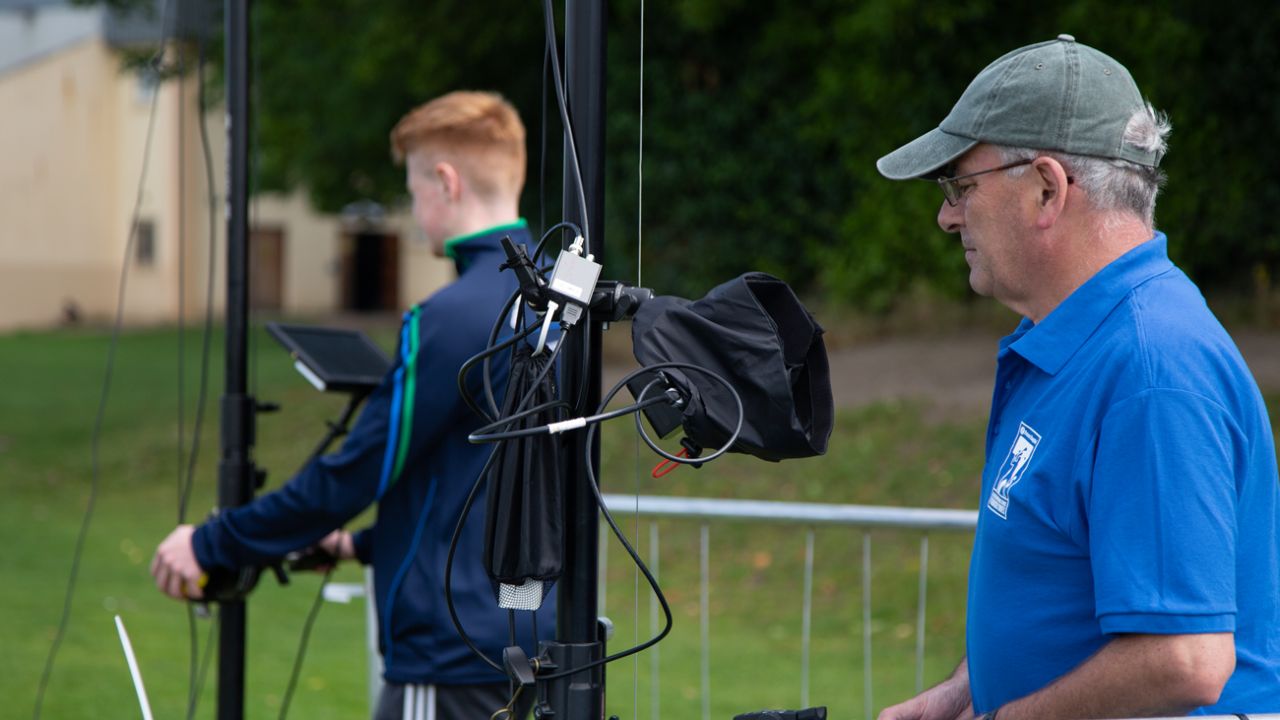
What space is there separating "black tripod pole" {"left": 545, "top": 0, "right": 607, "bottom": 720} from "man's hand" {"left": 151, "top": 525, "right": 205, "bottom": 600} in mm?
1566

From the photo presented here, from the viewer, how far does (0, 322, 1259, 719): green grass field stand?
276 inches

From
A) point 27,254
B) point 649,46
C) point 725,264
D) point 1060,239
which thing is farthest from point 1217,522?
point 27,254

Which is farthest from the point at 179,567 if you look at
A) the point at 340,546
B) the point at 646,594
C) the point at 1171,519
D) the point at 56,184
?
the point at 56,184

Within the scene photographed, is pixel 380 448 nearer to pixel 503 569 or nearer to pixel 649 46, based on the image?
pixel 503 569

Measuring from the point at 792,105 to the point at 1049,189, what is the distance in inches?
576

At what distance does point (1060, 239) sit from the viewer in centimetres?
211

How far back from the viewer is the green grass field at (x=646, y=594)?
701 cm

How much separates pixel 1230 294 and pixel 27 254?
35.8 metres

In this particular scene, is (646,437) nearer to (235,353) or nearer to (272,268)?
(235,353)

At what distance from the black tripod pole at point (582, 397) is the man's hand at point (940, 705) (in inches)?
24.3

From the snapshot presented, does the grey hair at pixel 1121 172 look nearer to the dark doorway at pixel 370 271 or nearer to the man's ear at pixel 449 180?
the man's ear at pixel 449 180

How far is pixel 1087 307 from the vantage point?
6.80ft

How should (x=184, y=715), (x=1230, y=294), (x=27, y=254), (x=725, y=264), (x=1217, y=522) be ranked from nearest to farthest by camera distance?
(x=1217, y=522) → (x=184, y=715) → (x=1230, y=294) → (x=725, y=264) → (x=27, y=254)

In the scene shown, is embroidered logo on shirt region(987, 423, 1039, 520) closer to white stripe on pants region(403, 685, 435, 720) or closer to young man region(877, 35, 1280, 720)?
young man region(877, 35, 1280, 720)
